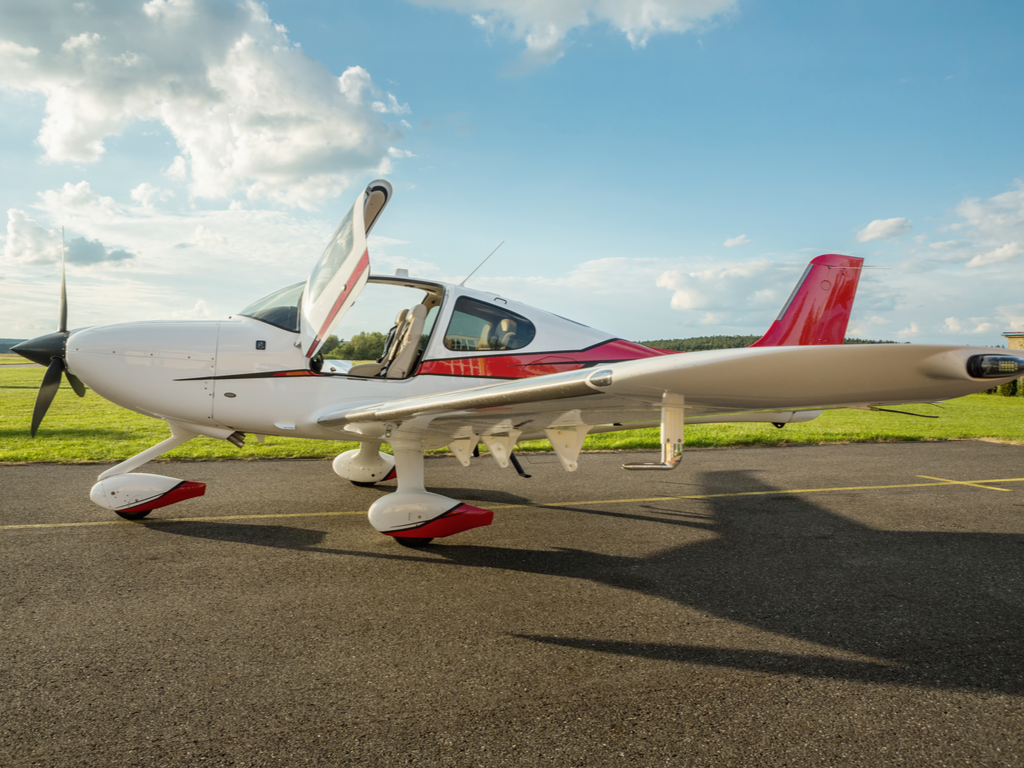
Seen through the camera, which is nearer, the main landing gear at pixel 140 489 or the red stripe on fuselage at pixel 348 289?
the red stripe on fuselage at pixel 348 289

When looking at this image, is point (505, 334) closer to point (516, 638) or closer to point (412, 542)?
point (412, 542)

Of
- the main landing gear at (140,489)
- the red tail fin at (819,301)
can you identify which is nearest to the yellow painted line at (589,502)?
the main landing gear at (140,489)

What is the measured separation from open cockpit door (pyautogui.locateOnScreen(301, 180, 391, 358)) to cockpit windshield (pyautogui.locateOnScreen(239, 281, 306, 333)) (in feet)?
1.18

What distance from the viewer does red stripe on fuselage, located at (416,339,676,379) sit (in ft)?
16.0

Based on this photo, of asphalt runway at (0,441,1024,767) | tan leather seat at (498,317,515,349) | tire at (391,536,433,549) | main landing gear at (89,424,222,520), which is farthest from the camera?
tan leather seat at (498,317,515,349)

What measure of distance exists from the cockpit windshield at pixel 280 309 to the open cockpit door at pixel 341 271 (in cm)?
36

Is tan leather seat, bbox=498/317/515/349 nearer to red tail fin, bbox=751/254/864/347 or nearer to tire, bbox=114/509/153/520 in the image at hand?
tire, bbox=114/509/153/520

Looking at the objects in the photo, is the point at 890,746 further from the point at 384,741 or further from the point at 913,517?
the point at 913,517

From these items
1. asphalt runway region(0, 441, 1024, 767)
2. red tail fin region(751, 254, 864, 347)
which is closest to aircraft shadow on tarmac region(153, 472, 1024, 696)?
asphalt runway region(0, 441, 1024, 767)

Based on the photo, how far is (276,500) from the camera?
5.88 metres

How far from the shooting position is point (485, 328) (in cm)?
498

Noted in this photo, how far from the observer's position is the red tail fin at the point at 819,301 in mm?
7121

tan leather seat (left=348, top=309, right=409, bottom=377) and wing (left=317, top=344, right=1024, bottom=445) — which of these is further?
tan leather seat (left=348, top=309, right=409, bottom=377)

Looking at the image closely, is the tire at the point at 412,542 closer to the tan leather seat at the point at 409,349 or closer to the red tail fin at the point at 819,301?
the tan leather seat at the point at 409,349
